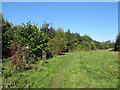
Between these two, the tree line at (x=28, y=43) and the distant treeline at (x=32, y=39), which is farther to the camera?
the distant treeline at (x=32, y=39)

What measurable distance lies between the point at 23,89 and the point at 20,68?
4.53m

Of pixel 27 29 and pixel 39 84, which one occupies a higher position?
pixel 27 29

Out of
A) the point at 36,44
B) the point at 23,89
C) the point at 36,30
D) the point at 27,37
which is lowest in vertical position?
the point at 23,89

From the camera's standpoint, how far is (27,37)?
1476 cm

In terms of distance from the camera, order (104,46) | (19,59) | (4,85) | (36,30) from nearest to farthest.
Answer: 1. (4,85)
2. (19,59)
3. (36,30)
4. (104,46)

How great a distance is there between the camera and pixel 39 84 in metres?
6.88

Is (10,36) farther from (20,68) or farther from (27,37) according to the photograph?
(20,68)

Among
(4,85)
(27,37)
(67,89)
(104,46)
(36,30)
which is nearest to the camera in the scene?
(67,89)

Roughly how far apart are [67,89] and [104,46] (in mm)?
81034

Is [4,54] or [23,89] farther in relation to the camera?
[4,54]

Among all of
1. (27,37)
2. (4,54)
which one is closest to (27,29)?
(27,37)

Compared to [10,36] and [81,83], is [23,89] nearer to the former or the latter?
[81,83]

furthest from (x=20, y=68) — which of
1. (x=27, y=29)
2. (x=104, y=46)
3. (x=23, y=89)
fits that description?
(x=104, y=46)

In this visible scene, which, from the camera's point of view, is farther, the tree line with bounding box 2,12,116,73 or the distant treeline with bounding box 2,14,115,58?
the distant treeline with bounding box 2,14,115,58
